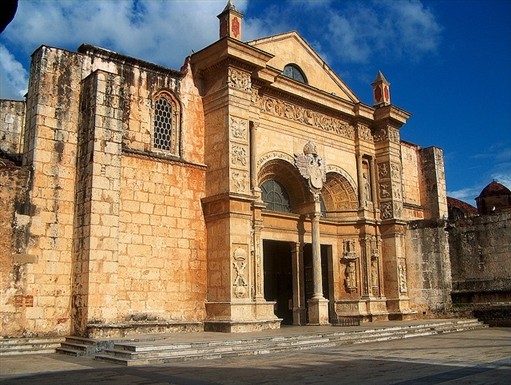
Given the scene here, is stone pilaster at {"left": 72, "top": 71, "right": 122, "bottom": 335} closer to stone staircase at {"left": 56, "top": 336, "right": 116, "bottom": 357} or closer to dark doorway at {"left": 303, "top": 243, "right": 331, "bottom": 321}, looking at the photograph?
stone staircase at {"left": 56, "top": 336, "right": 116, "bottom": 357}

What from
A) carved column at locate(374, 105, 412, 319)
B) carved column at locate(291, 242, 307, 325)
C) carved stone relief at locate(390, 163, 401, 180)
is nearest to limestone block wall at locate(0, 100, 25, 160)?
carved column at locate(291, 242, 307, 325)

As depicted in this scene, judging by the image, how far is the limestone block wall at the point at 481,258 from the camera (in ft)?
70.0

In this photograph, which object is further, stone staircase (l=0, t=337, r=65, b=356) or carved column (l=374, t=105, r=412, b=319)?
carved column (l=374, t=105, r=412, b=319)

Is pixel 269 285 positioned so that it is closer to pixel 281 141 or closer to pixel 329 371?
pixel 281 141

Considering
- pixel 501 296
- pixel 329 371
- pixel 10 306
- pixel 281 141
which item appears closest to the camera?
pixel 329 371

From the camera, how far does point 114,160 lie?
14.2 meters

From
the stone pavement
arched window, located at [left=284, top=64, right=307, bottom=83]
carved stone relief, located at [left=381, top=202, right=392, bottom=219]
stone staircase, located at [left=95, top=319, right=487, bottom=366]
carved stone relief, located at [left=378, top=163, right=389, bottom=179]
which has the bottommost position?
the stone pavement

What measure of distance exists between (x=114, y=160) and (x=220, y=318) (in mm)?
5557

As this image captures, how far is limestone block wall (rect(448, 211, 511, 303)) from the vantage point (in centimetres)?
2134

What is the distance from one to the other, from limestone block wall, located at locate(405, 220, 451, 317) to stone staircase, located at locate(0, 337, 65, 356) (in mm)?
14495

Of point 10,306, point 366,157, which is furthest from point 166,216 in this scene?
point 366,157

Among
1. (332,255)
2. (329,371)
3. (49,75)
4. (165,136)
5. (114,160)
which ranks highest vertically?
(49,75)

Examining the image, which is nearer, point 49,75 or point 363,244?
point 49,75

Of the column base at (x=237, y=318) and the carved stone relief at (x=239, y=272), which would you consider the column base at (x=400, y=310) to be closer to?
the column base at (x=237, y=318)
